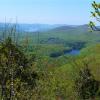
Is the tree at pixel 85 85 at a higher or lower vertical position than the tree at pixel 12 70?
lower

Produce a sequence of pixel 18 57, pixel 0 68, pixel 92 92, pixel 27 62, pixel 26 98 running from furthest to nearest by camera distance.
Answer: pixel 92 92
pixel 27 62
pixel 18 57
pixel 26 98
pixel 0 68

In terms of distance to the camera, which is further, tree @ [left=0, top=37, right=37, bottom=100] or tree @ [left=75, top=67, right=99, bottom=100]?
tree @ [left=75, top=67, right=99, bottom=100]

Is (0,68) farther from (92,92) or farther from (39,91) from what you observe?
(92,92)

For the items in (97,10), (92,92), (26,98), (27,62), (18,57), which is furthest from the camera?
(92,92)

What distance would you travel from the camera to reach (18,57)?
1984cm

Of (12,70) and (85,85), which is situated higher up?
(12,70)

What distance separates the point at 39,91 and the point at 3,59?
211 cm

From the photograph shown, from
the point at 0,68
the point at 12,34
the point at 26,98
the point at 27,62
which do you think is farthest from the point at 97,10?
the point at 27,62

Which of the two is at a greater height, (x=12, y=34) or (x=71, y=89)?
(x=12, y=34)

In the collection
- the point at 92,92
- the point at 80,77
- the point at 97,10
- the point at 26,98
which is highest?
the point at 97,10

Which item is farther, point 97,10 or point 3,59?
point 3,59

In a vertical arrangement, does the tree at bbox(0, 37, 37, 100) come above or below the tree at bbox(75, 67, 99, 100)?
above

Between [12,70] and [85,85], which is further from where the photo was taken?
[85,85]

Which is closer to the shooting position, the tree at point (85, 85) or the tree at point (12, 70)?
the tree at point (12, 70)
